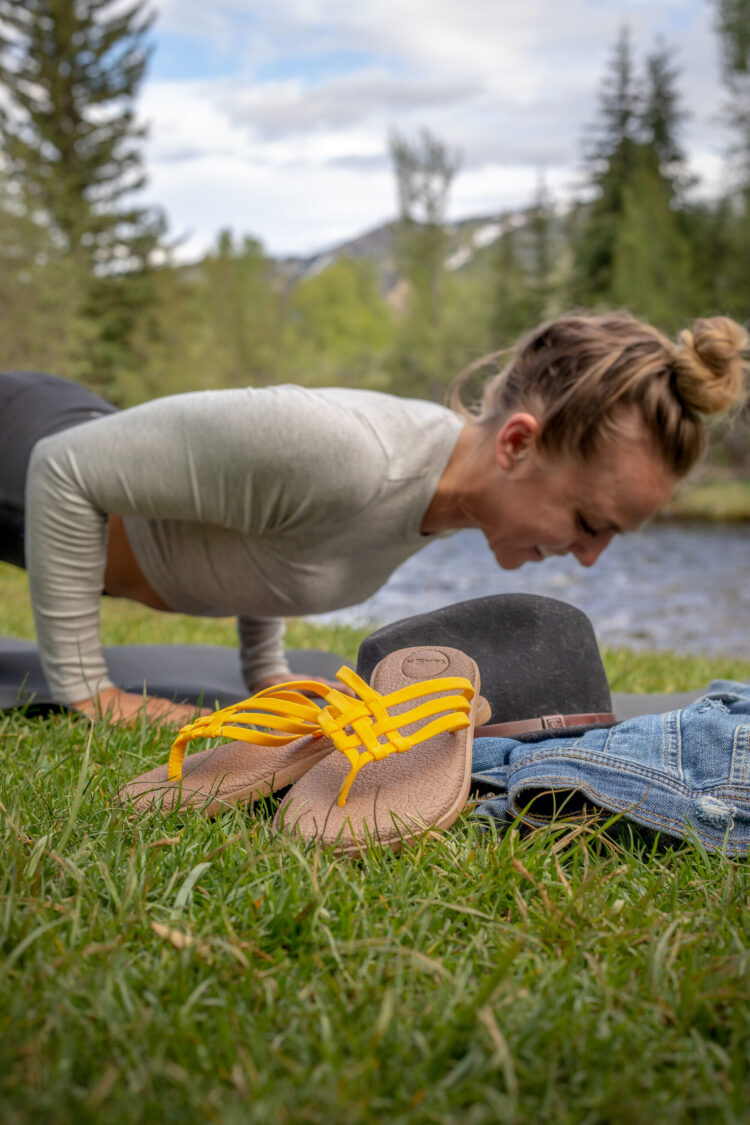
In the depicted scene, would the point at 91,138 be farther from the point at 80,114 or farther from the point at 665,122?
the point at 665,122

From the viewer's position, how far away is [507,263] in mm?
28562

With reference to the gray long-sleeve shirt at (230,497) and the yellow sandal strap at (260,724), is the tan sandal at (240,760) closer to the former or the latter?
the yellow sandal strap at (260,724)

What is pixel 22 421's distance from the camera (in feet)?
8.04

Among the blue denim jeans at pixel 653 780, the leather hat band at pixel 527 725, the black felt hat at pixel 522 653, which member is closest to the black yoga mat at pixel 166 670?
the black felt hat at pixel 522 653

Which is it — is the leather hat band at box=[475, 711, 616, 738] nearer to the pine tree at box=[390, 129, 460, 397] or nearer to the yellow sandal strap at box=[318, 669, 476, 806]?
the yellow sandal strap at box=[318, 669, 476, 806]

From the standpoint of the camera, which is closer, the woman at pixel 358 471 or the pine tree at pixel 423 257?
the woman at pixel 358 471

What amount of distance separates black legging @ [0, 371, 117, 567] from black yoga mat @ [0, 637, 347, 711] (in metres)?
0.31

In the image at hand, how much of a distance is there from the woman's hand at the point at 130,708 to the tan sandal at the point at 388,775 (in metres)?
0.57

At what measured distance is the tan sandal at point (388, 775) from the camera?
1.22m

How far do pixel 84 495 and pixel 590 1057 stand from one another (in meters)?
1.58

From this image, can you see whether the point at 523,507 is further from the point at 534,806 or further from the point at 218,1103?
the point at 218,1103

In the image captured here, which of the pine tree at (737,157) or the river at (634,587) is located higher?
the pine tree at (737,157)

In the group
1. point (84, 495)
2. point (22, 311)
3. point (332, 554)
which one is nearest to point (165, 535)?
point (84, 495)

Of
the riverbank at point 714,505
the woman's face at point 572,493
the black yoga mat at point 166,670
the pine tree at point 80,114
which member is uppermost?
the pine tree at point 80,114
